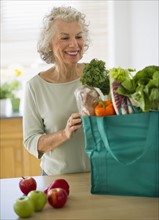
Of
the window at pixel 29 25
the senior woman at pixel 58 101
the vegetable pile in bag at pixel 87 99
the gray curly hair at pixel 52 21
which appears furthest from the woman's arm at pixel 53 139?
the window at pixel 29 25

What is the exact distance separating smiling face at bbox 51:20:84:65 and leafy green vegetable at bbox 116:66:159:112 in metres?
0.57

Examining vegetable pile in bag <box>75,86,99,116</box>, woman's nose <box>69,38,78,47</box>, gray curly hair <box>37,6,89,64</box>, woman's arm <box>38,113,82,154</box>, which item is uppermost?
gray curly hair <box>37,6,89,64</box>

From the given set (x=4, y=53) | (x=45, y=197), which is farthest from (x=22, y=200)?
(x=4, y=53)

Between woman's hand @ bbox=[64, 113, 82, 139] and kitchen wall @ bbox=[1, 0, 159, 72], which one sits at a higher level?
kitchen wall @ bbox=[1, 0, 159, 72]

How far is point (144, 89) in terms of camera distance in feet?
4.04

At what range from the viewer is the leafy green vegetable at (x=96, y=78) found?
4.85 ft

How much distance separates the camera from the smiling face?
71.9 inches

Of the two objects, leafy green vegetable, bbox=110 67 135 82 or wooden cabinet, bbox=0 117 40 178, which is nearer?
leafy green vegetable, bbox=110 67 135 82

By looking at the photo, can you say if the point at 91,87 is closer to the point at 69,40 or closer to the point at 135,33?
the point at 69,40

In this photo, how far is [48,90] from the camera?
6.17 ft

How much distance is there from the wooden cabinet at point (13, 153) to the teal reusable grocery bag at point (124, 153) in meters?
1.85

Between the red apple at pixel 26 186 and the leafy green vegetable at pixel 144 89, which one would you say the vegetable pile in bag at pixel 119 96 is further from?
the red apple at pixel 26 186

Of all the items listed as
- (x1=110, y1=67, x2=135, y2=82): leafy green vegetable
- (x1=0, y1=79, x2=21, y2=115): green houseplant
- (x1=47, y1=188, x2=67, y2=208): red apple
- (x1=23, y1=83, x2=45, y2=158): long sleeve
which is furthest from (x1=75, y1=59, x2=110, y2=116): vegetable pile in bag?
(x1=0, y1=79, x2=21, y2=115): green houseplant

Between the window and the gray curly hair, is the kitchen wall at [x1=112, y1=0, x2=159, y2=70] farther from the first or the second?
the gray curly hair
